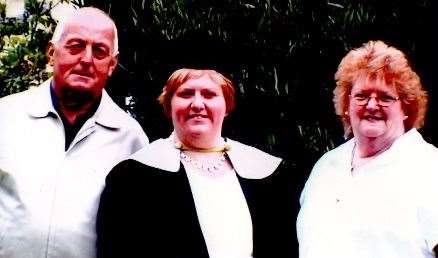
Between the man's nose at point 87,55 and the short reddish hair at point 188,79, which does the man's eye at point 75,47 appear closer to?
the man's nose at point 87,55

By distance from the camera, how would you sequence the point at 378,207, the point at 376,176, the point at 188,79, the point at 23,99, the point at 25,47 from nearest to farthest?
1. the point at 378,207
2. the point at 376,176
3. the point at 188,79
4. the point at 23,99
5. the point at 25,47

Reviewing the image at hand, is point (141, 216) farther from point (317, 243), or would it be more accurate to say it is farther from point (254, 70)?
point (254, 70)

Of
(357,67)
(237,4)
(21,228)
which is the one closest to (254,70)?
(237,4)

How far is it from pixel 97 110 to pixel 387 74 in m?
1.44

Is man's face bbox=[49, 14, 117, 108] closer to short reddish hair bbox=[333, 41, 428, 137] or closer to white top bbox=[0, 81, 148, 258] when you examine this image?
white top bbox=[0, 81, 148, 258]

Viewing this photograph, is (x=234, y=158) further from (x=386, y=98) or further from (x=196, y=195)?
(x=386, y=98)

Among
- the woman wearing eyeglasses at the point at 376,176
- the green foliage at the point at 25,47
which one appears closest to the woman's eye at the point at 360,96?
the woman wearing eyeglasses at the point at 376,176

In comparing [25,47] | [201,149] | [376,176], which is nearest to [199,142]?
[201,149]

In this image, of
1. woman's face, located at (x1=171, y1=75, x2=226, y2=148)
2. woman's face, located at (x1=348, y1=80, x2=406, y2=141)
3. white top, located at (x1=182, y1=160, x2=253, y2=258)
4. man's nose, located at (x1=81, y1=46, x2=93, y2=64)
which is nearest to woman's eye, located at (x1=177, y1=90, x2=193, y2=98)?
woman's face, located at (x1=171, y1=75, x2=226, y2=148)

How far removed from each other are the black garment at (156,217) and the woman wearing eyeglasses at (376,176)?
0.75 feet

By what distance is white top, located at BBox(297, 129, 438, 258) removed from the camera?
11.3ft

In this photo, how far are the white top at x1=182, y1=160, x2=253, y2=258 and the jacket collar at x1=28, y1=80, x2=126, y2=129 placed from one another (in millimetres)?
452

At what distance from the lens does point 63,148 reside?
12.3 ft

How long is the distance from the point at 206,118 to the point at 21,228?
101 centimetres
